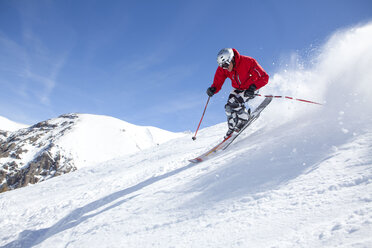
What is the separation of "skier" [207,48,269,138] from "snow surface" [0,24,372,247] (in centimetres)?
121

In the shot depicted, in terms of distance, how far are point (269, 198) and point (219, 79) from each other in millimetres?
4638

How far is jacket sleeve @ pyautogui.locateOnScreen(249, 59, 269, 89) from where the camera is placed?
234 inches

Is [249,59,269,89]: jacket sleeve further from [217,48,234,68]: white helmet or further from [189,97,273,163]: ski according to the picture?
[189,97,273,163]: ski

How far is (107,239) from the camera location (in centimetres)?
331

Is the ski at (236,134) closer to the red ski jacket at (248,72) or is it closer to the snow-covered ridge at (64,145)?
the red ski jacket at (248,72)

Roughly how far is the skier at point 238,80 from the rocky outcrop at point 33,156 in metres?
Result: 103

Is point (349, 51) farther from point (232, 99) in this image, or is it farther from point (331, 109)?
point (232, 99)

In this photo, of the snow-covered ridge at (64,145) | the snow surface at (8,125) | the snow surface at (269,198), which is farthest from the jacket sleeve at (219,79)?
the snow surface at (8,125)

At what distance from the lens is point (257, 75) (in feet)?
19.5

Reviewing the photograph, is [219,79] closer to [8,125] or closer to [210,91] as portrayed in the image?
[210,91]

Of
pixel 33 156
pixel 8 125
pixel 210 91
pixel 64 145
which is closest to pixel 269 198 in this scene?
pixel 210 91

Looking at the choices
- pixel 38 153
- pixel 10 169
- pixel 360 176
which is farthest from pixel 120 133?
pixel 360 176

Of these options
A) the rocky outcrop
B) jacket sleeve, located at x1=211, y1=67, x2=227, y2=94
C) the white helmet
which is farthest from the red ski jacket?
the rocky outcrop

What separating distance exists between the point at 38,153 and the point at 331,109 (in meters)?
130
